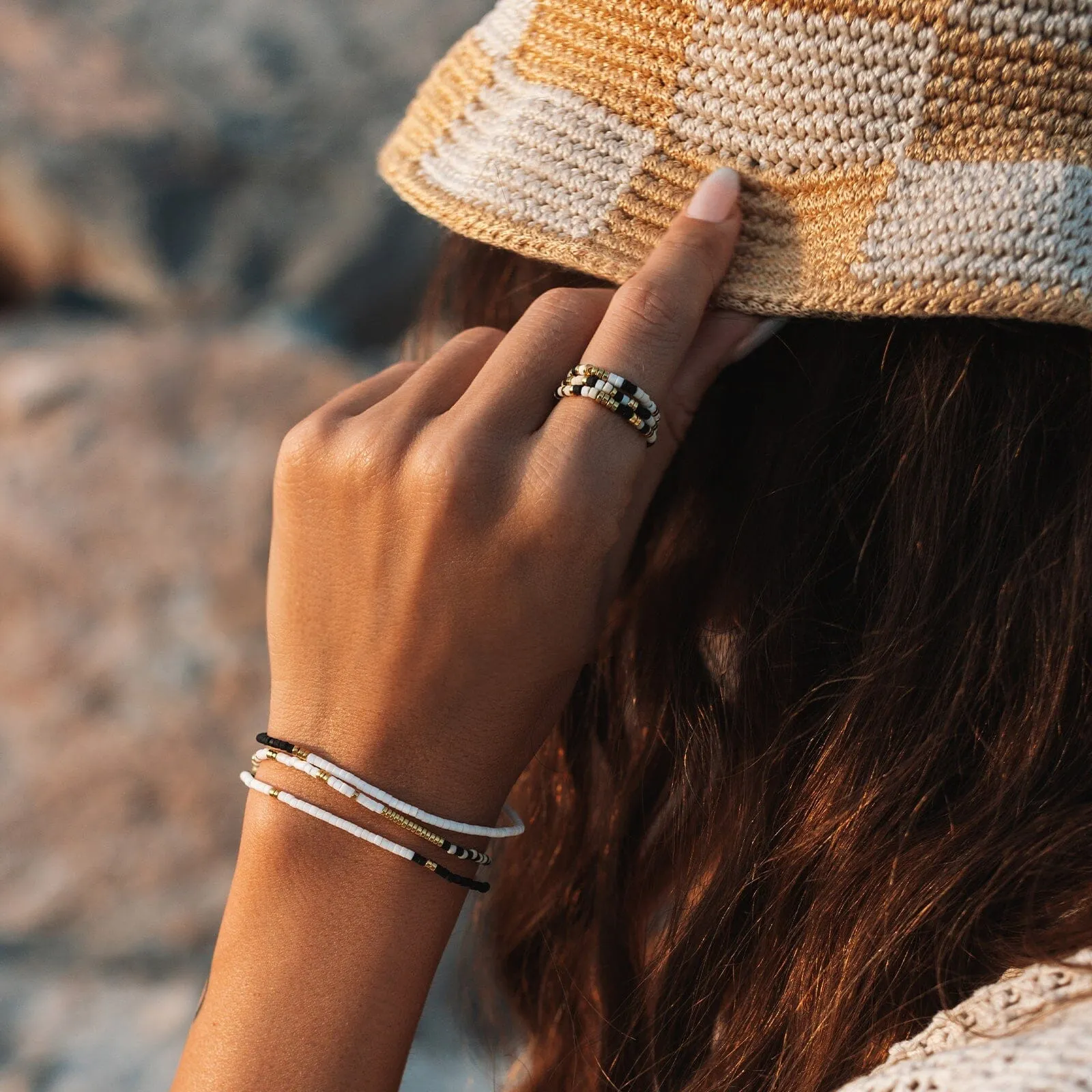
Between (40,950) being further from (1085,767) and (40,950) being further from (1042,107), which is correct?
(1042,107)

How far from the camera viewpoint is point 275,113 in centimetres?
229

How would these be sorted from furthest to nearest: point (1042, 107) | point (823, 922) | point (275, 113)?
point (275, 113) < point (823, 922) < point (1042, 107)

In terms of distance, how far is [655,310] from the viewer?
787mm

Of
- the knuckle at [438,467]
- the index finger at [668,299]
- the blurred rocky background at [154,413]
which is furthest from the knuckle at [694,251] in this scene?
the blurred rocky background at [154,413]

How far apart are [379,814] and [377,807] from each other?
0.04ft

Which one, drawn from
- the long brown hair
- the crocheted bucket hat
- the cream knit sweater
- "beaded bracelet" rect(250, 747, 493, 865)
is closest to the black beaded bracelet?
"beaded bracelet" rect(250, 747, 493, 865)

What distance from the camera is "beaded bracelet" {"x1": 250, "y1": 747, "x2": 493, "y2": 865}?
0.79m

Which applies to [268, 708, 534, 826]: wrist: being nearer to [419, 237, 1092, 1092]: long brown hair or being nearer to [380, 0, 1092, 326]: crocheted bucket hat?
[419, 237, 1092, 1092]: long brown hair

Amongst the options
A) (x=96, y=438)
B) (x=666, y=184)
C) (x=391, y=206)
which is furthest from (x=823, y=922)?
(x=391, y=206)

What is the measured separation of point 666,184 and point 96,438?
1.63m

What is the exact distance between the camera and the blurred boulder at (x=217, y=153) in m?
2.25

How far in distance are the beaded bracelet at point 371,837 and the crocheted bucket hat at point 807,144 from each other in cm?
46

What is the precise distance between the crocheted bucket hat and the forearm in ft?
1.62

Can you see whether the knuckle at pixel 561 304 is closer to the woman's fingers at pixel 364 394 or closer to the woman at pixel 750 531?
the woman at pixel 750 531
